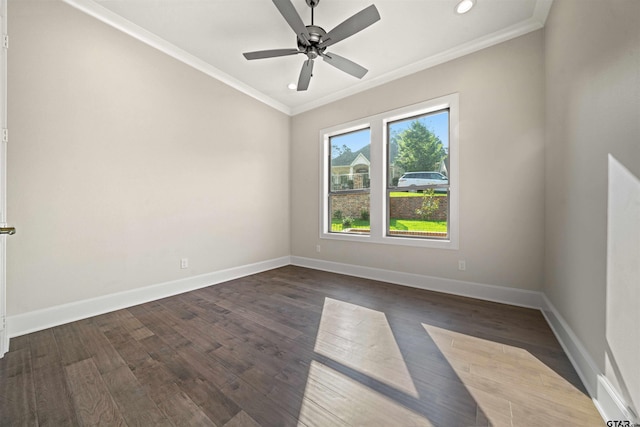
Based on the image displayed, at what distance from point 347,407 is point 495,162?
9.21 ft

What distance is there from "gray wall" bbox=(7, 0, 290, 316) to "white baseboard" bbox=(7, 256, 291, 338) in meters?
0.07

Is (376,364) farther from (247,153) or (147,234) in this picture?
(247,153)

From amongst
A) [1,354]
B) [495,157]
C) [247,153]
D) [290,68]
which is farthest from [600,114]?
[1,354]

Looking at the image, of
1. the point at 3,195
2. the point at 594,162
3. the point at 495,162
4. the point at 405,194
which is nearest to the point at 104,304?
the point at 3,195

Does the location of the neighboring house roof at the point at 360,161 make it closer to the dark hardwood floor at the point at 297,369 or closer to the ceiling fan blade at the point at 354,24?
the ceiling fan blade at the point at 354,24

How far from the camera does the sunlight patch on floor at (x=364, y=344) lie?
58.1 inches

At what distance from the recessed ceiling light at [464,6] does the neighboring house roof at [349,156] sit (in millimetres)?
1836

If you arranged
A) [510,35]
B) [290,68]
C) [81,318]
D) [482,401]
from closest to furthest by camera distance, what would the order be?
1. [482,401]
2. [81,318]
3. [510,35]
4. [290,68]

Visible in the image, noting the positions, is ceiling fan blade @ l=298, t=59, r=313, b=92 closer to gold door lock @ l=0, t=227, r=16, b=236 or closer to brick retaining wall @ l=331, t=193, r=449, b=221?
brick retaining wall @ l=331, t=193, r=449, b=221

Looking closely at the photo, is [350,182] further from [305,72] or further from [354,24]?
[354,24]

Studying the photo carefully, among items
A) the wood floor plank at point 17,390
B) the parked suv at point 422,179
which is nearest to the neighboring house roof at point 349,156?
the parked suv at point 422,179

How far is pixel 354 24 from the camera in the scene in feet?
6.58

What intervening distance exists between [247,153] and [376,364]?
3.37 meters

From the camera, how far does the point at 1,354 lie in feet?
5.38
